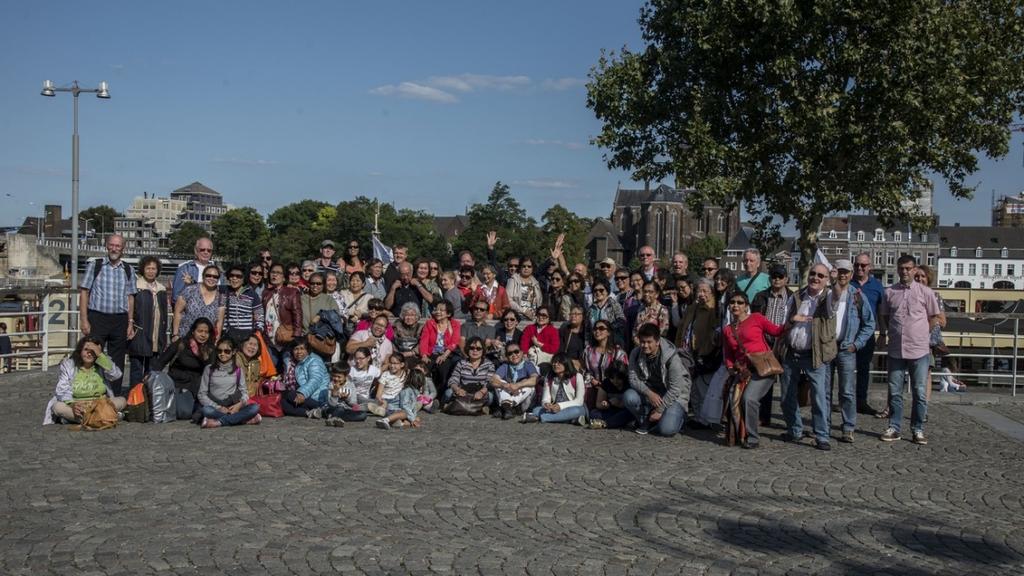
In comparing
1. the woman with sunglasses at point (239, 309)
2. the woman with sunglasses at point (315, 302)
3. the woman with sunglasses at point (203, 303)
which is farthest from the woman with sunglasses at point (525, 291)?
the woman with sunglasses at point (203, 303)

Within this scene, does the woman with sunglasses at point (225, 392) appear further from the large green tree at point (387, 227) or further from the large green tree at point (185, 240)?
the large green tree at point (185, 240)

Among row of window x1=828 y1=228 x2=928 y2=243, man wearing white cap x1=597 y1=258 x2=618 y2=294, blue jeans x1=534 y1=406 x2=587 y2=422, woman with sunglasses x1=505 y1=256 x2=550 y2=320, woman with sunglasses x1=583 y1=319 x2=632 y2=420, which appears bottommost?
blue jeans x1=534 y1=406 x2=587 y2=422

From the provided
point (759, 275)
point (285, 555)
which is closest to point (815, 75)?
point (759, 275)

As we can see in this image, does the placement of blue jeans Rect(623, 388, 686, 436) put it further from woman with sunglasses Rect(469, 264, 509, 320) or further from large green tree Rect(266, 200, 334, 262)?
large green tree Rect(266, 200, 334, 262)

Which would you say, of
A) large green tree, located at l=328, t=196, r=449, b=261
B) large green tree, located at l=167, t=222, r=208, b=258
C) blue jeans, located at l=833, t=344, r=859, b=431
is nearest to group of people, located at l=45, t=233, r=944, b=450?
blue jeans, located at l=833, t=344, r=859, b=431

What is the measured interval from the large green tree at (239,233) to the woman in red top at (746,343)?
139 m

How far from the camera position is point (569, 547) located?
6.56 m

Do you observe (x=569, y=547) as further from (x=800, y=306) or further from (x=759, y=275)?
(x=759, y=275)

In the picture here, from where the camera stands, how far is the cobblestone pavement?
20.5 ft

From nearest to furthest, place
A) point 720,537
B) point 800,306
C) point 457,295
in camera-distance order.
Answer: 1. point 720,537
2. point 800,306
3. point 457,295

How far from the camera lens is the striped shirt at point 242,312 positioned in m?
12.8

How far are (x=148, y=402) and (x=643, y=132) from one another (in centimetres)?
1266

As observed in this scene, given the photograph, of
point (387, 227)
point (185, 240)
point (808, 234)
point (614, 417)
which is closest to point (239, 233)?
point (185, 240)

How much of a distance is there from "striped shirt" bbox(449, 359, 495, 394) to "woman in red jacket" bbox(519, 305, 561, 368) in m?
0.59
